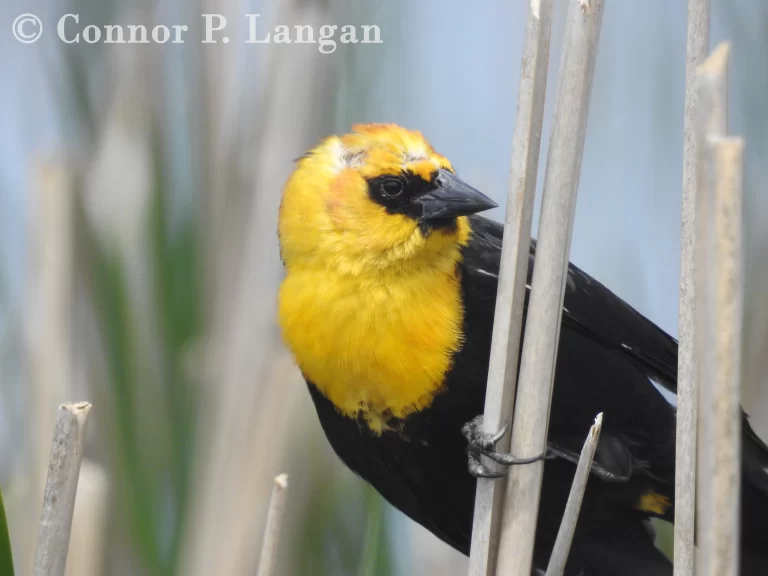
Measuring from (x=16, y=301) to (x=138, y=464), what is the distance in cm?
30

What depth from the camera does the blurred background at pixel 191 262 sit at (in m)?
1.18

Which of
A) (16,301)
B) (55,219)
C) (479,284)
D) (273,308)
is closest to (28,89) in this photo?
(55,219)

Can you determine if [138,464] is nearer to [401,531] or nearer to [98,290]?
[98,290]

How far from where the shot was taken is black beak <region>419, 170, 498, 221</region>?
984mm

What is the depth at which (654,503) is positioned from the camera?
1.19m

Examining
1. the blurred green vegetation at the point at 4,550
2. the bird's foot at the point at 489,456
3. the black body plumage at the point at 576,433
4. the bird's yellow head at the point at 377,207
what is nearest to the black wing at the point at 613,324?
the black body plumage at the point at 576,433

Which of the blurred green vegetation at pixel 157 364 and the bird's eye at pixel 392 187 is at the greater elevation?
the bird's eye at pixel 392 187

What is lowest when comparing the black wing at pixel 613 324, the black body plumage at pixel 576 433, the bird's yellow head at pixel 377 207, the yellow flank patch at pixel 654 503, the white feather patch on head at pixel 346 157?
the yellow flank patch at pixel 654 503

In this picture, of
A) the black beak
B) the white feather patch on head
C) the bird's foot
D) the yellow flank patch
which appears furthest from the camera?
the yellow flank patch

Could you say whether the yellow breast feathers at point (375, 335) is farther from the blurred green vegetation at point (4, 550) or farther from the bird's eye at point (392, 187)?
the blurred green vegetation at point (4, 550)

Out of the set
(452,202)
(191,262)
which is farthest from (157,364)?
(452,202)

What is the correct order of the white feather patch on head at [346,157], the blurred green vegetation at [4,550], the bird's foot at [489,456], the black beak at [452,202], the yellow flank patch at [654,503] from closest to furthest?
the blurred green vegetation at [4,550] < the bird's foot at [489,456] < the black beak at [452,202] < the white feather patch on head at [346,157] < the yellow flank patch at [654,503]

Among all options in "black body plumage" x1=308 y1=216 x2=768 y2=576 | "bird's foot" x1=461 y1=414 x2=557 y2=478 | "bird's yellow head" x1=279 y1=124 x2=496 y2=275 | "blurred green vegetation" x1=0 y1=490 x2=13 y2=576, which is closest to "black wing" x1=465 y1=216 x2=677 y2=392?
"black body plumage" x1=308 y1=216 x2=768 y2=576

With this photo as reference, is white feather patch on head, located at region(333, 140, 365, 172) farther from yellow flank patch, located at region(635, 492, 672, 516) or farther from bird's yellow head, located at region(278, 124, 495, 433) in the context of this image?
yellow flank patch, located at region(635, 492, 672, 516)
